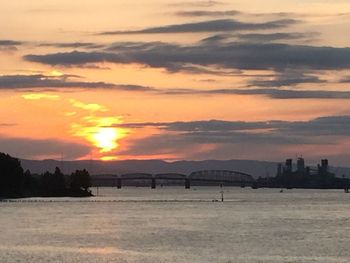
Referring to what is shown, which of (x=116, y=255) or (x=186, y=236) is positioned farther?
(x=186, y=236)

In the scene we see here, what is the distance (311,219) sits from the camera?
154 metres

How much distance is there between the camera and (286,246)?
3767 inches

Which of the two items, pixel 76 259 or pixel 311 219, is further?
pixel 311 219

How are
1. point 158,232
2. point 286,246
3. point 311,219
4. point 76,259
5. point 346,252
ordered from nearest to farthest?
point 76,259 → point 346,252 → point 286,246 → point 158,232 → point 311,219

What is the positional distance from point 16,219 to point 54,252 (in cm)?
6745

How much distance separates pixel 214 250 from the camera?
9094 centimetres

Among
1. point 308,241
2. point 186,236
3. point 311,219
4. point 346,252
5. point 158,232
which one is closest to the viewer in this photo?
point 346,252

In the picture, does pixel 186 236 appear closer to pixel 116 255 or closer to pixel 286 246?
pixel 286 246

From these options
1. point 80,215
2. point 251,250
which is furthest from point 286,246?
point 80,215

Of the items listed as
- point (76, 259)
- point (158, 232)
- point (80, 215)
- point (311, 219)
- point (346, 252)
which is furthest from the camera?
point (80, 215)

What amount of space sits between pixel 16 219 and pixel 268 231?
49985mm

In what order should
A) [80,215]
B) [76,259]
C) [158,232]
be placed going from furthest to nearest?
[80,215] < [158,232] < [76,259]

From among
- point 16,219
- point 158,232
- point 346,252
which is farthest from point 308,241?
point 16,219

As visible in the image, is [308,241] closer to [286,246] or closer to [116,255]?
[286,246]
